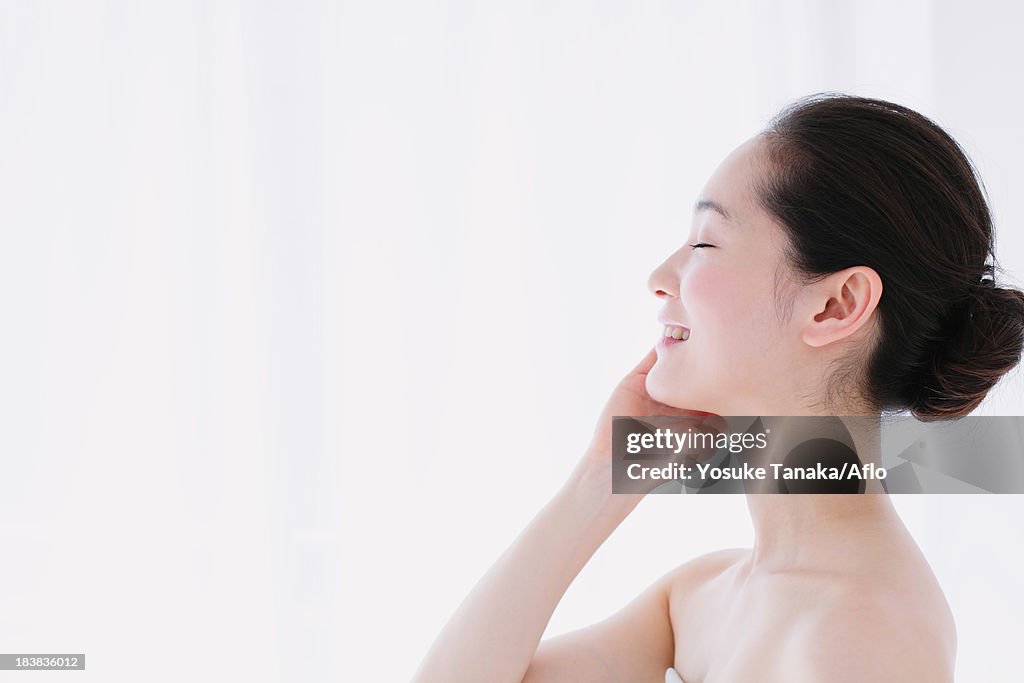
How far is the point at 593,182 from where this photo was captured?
1884 mm

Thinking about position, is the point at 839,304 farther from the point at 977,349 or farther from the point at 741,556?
the point at 741,556

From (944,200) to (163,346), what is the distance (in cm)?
132

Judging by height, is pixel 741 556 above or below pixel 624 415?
below

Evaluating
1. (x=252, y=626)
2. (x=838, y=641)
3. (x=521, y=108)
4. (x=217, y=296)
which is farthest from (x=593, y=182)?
(x=838, y=641)

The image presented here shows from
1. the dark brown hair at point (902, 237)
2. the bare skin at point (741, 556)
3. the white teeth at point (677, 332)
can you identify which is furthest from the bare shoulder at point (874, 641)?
the white teeth at point (677, 332)

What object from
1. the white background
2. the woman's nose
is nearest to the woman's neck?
the woman's nose

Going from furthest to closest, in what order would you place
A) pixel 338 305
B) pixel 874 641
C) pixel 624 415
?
pixel 338 305, pixel 624 415, pixel 874 641

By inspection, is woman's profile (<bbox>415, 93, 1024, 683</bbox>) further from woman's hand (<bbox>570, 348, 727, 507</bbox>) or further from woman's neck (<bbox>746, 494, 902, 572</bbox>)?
woman's hand (<bbox>570, 348, 727, 507</bbox>)

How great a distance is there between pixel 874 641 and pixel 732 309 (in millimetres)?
369

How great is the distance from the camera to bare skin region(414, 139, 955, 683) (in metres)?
0.92

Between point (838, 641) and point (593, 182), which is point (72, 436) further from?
point (838, 641)

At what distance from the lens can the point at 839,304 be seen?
1.02m

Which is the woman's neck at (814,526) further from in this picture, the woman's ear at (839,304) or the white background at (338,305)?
the white background at (338,305)

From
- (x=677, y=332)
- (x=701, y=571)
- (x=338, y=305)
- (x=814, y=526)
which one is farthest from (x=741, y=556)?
(x=338, y=305)
